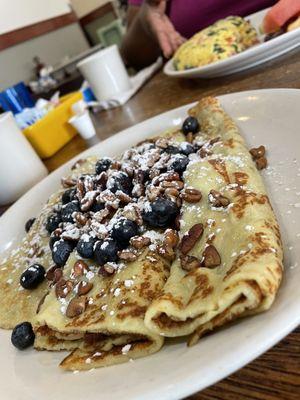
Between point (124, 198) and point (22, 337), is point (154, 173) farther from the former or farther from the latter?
point (22, 337)

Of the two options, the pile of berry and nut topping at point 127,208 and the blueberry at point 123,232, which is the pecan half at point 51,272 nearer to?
the pile of berry and nut topping at point 127,208

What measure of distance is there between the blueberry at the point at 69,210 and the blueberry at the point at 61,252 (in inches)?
4.8

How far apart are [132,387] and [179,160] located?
70cm

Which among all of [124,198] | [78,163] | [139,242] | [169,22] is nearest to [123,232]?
[139,242]

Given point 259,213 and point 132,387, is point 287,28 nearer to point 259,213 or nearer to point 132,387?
point 259,213

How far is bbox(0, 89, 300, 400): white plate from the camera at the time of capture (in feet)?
1.97

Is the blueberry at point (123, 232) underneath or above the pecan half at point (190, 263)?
above

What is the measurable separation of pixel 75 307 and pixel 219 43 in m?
1.51

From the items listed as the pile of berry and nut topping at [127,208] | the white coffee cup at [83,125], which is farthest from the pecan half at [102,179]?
the white coffee cup at [83,125]

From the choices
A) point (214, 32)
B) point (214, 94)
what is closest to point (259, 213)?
point (214, 94)

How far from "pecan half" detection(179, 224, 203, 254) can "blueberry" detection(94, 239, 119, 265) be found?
18cm

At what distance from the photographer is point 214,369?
1.94ft

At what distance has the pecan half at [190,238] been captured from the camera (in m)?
0.88

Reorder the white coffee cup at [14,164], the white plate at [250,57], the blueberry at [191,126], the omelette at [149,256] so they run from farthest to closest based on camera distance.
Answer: the white coffee cup at [14,164] < the white plate at [250,57] < the blueberry at [191,126] < the omelette at [149,256]
